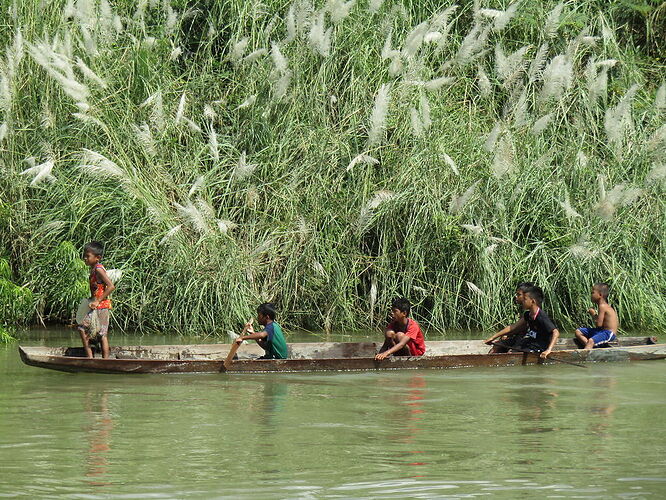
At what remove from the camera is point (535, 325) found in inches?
488

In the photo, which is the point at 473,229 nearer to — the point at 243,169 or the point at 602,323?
the point at 602,323

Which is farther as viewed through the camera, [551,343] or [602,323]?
[602,323]

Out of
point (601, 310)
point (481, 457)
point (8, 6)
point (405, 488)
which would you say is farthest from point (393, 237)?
point (405, 488)

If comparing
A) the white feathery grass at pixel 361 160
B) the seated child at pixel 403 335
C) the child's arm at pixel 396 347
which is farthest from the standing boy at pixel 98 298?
the white feathery grass at pixel 361 160

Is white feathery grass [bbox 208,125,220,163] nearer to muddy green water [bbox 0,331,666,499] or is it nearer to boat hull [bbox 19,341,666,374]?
boat hull [bbox 19,341,666,374]

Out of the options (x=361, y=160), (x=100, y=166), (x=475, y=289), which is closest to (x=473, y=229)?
(x=475, y=289)

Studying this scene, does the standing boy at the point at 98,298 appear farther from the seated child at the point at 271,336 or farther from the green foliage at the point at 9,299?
the green foliage at the point at 9,299

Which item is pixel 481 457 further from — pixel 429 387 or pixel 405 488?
pixel 429 387

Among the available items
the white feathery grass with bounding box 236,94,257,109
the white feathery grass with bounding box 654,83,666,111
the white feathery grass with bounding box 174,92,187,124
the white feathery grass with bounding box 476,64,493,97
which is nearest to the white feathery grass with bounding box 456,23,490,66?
the white feathery grass with bounding box 476,64,493,97

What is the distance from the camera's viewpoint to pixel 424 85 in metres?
14.6

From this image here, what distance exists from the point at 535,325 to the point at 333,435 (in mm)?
5012

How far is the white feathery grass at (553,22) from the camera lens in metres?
15.5

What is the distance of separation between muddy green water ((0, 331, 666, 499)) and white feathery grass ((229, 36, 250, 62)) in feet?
16.7

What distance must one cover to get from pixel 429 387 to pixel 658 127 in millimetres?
6663
